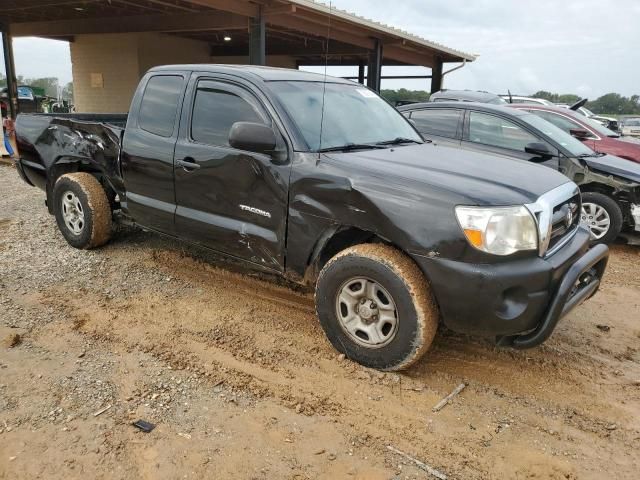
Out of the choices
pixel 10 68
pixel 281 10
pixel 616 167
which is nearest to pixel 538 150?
pixel 616 167

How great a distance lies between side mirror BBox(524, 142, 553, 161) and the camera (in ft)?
20.8

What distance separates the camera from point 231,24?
11.6 metres

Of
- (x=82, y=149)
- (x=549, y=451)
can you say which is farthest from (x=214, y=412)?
(x=82, y=149)

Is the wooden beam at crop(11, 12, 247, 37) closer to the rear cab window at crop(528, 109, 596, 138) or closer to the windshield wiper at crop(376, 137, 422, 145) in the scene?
the rear cab window at crop(528, 109, 596, 138)

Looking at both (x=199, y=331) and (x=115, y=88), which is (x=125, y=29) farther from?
(x=199, y=331)

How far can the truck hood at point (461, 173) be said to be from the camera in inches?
119

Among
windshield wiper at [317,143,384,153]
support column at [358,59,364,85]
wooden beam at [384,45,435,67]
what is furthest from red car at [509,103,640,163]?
support column at [358,59,364,85]

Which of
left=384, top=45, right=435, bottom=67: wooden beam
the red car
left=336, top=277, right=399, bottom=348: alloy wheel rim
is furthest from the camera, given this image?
left=384, top=45, right=435, bottom=67: wooden beam

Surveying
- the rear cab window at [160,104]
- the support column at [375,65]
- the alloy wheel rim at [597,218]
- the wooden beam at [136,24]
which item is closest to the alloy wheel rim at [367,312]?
the rear cab window at [160,104]

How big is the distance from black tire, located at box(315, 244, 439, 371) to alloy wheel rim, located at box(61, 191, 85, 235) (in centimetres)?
316

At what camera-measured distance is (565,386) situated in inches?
131

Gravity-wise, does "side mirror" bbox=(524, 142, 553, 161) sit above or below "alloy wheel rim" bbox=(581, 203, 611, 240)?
above

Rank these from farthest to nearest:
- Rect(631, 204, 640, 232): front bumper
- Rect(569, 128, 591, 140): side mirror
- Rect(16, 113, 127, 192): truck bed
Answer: Rect(569, 128, 591, 140): side mirror, Rect(631, 204, 640, 232): front bumper, Rect(16, 113, 127, 192): truck bed

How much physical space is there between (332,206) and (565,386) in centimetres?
185
